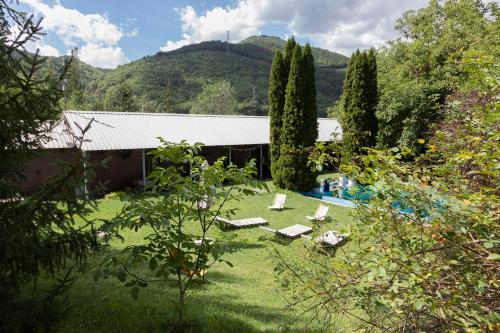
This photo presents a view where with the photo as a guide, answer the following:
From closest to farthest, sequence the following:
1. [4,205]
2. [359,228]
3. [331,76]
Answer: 1. [359,228]
2. [4,205]
3. [331,76]

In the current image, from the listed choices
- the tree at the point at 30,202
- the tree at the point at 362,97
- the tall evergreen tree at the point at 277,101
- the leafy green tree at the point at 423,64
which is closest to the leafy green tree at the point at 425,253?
the tree at the point at 30,202

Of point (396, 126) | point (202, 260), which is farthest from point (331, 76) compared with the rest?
point (202, 260)

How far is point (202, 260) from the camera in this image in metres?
3.71

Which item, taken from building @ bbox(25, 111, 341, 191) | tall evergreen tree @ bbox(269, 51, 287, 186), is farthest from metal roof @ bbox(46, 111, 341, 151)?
tall evergreen tree @ bbox(269, 51, 287, 186)

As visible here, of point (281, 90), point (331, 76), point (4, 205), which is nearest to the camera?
point (4, 205)

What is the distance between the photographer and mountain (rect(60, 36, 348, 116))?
76.1m

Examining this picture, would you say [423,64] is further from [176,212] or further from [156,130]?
[176,212]

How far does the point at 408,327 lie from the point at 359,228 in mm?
967

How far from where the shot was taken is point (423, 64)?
20.4m

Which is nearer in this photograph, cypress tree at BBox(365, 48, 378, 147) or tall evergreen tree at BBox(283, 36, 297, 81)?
tall evergreen tree at BBox(283, 36, 297, 81)

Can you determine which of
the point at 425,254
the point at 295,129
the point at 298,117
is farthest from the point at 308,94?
the point at 425,254

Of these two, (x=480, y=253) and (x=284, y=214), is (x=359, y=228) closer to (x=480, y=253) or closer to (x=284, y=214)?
(x=480, y=253)

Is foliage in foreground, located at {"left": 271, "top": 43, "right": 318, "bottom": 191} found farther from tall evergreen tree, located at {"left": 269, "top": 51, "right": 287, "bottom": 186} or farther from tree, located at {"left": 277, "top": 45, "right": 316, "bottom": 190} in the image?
tall evergreen tree, located at {"left": 269, "top": 51, "right": 287, "bottom": 186}

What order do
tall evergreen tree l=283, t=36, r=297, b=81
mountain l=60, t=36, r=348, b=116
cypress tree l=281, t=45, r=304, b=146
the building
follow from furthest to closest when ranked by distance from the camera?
mountain l=60, t=36, r=348, b=116 < tall evergreen tree l=283, t=36, r=297, b=81 < cypress tree l=281, t=45, r=304, b=146 < the building
